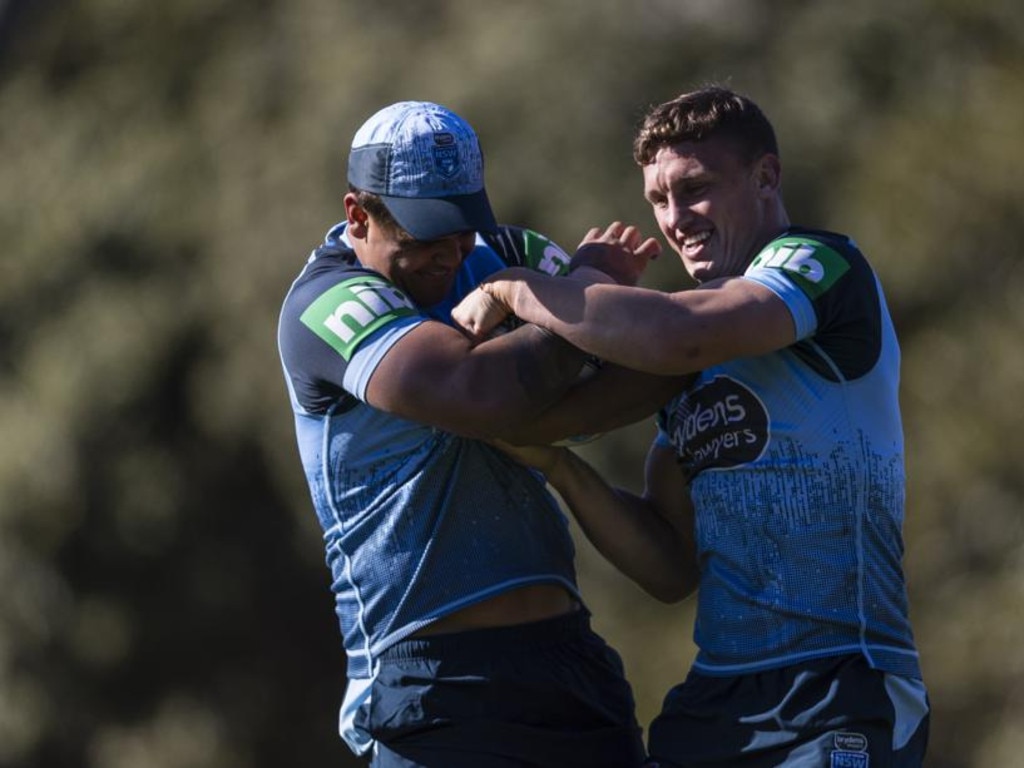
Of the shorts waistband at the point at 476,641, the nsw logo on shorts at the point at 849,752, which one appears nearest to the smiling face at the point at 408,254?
the shorts waistband at the point at 476,641

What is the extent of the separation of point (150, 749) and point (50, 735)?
66 cm

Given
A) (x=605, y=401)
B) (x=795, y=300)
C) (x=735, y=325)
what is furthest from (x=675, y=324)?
(x=605, y=401)

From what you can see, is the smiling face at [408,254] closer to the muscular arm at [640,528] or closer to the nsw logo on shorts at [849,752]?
the muscular arm at [640,528]

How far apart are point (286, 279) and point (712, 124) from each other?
7440 mm

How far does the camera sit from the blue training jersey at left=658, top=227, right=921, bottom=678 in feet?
12.4

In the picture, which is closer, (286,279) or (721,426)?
(721,426)

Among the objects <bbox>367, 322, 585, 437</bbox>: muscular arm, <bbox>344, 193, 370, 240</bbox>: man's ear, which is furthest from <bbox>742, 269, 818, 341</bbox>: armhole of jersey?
<bbox>344, 193, 370, 240</bbox>: man's ear

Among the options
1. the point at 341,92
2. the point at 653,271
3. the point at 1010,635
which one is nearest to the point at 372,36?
the point at 341,92

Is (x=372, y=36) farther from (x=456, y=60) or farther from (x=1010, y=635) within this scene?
(x=1010, y=635)

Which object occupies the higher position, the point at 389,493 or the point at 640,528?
the point at 389,493

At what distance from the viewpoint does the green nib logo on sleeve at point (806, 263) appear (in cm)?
379

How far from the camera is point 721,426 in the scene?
3.89 m

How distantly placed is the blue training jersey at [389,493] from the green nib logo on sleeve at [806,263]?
777mm

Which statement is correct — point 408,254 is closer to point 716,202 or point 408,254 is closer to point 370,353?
point 370,353
